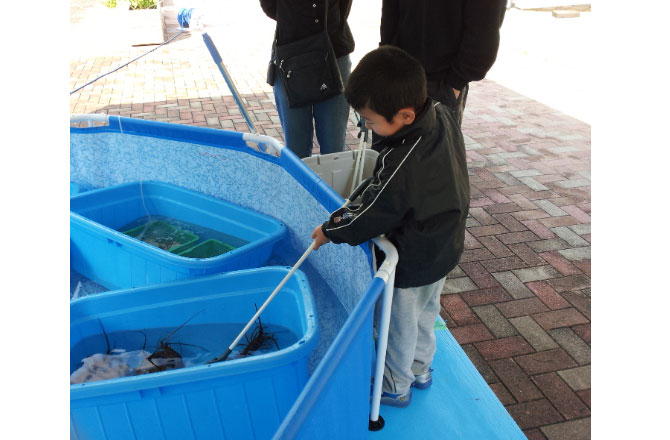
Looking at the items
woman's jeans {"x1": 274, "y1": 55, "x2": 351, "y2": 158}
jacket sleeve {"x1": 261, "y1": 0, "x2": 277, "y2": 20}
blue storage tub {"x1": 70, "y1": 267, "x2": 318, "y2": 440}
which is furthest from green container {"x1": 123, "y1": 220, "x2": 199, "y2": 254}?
jacket sleeve {"x1": 261, "y1": 0, "x2": 277, "y2": 20}

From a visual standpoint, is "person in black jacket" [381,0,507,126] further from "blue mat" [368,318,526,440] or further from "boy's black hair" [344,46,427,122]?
"blue mat" [368,318,526,440]

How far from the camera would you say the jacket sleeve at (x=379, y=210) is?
1502 mm

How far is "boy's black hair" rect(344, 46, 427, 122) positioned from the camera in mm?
1484

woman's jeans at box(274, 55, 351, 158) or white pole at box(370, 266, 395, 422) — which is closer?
white pole at box(370, 266, 395, 422)

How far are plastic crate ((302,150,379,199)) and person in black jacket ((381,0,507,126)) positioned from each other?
465 millimetres

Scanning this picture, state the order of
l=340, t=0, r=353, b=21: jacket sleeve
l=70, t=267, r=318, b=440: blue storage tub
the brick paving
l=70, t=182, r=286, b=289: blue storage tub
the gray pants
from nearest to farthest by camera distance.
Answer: l=70, t=267, r=318, b=440: blue storage tub → the gray pants → the brick paving → l=70, t=182, r=286, b=289: blue storage tub → l=340, t=0, r=353, b=21: jacket sleeve

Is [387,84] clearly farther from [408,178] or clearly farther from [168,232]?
[168,232]

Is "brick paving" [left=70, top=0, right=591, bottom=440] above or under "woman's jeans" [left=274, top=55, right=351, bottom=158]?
under

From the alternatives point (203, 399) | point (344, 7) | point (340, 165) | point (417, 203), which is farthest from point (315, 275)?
point (344, 7)

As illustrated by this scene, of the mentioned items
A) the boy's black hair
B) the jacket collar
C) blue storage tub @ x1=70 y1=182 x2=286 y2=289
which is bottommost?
blue storage tub @ x1=70 y1=182 x2=286 y2=289

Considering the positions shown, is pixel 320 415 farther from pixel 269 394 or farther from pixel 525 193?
pixel 525 193

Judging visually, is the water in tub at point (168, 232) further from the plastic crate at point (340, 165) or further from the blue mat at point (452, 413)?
the blue mat at point (452, 413)

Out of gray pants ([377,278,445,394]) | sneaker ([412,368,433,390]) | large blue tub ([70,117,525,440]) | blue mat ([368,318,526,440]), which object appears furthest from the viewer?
sneaker ([412,368,433,390])
